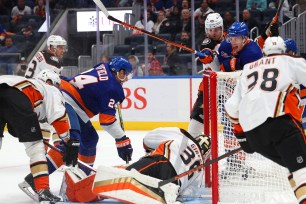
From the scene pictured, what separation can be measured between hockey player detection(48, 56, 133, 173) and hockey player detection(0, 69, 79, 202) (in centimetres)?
62

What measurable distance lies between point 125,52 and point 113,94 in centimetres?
434

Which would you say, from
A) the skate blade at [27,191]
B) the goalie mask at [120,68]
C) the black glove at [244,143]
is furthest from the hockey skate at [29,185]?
the black glove at [244,143]

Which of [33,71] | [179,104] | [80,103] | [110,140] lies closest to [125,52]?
[179,104]

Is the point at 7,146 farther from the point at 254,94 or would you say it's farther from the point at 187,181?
the point at 254,94

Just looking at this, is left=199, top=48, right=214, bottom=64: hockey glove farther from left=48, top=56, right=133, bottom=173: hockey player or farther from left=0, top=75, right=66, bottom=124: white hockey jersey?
left=0, top=75, right=66, bottom=124: white hockey jersey

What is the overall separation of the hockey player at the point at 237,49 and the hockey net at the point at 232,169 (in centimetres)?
33

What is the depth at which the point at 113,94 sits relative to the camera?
5.04 meters

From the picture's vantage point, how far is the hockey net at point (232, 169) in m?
4.45

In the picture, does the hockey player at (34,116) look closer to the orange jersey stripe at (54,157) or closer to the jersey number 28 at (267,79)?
the orange jersey stripe at (54,157)

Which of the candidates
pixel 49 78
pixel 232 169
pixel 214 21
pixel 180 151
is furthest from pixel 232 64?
pixel 49 78

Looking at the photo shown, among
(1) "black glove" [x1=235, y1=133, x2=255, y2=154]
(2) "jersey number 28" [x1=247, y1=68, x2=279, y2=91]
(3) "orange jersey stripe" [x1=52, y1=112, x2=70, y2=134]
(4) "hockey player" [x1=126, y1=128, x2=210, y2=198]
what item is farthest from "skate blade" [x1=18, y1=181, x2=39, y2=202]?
(2) "jersey number 28" [x1=247, y1=68, x2=279, y2=91]

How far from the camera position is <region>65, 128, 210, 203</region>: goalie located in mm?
4164

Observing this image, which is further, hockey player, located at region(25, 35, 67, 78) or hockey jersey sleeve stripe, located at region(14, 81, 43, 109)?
hockey player, located at region(25, 35, 67, 78)

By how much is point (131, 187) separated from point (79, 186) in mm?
449
